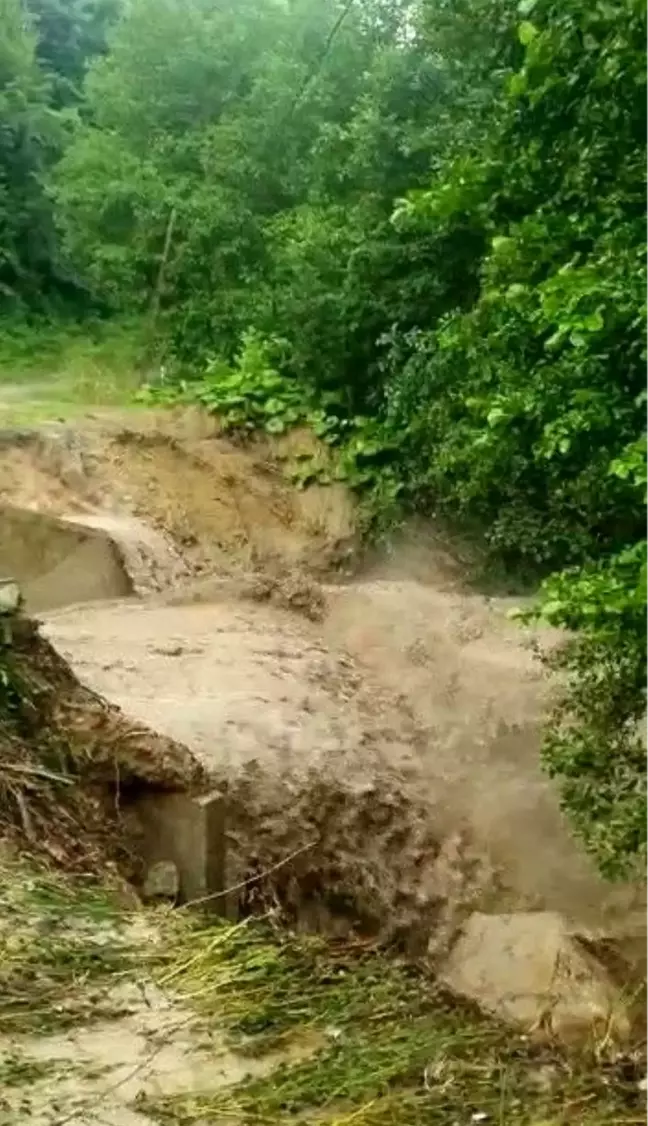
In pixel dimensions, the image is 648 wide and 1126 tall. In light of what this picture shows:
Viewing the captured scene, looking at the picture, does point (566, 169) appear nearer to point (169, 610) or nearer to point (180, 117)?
point (169, 610)

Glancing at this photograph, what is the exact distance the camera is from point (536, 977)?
616 cm

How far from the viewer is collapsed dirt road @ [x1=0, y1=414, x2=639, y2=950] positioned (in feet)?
27.2

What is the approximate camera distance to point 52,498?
14.4m

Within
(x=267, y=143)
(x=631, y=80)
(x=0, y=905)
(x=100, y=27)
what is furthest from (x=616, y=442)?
(x=100, y=27)

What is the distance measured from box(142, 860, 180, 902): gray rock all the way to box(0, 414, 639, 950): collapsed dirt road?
40.2 inches

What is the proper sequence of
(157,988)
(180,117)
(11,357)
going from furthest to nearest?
(11,357) → (180,117) → (157,988)

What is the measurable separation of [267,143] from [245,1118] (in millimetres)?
14285

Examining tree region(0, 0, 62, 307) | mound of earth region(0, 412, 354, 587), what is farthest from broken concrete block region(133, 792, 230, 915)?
tree region(0, 0, 62, 307)

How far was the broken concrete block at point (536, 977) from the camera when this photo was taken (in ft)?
17.4

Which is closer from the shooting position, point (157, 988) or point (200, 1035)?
point (200, 1035)

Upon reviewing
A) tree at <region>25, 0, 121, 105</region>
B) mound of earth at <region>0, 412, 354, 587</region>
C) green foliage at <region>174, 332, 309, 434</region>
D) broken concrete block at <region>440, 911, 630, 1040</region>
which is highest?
tree at <region>25, 0, 121, 105</region>

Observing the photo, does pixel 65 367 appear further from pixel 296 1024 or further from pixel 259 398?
pixel 296 1024

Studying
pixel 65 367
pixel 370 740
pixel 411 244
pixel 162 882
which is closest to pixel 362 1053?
pixel 162 882

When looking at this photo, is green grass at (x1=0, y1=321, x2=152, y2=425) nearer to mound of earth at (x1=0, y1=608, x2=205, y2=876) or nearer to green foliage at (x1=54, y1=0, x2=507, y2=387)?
green foliage at (x1=54, y1=0, x2=507, y2=387)
